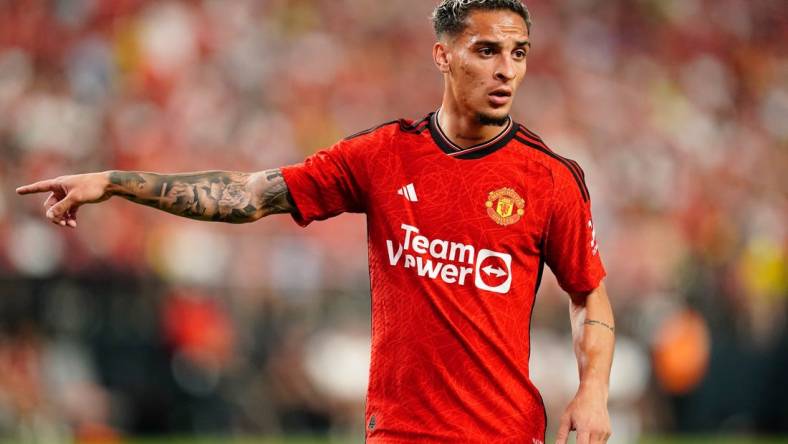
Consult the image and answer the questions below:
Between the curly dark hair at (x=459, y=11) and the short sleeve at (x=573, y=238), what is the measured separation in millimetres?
599

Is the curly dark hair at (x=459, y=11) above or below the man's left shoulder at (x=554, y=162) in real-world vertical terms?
above

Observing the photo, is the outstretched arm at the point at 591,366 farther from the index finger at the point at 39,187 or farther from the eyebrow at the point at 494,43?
the index finger at the point at 39,187

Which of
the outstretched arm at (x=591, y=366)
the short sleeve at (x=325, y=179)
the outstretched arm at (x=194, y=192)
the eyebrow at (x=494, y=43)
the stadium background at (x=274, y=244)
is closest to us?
the outstretched arm at (x=591, y=366)

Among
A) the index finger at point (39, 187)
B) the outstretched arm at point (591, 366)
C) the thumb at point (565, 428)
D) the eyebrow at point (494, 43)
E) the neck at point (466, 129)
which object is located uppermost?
the eyebrow at point (494, 43)

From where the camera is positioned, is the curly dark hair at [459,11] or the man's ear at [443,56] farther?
the man's ear at [443,56]

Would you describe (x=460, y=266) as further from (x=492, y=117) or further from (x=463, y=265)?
(x=492, y=117)

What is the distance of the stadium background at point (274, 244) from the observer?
11781 mm

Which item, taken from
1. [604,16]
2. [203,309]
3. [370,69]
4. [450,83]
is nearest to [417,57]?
[370,69]

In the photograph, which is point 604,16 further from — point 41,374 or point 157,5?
point 41,374

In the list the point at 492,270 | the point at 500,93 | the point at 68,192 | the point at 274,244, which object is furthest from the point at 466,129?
the point at 274,244

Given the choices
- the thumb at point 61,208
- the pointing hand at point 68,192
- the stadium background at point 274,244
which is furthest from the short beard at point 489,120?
the stadium background at point 274,244

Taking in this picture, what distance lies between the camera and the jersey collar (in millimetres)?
4539

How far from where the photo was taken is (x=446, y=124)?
4.64m

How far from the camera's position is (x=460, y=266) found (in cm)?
443
